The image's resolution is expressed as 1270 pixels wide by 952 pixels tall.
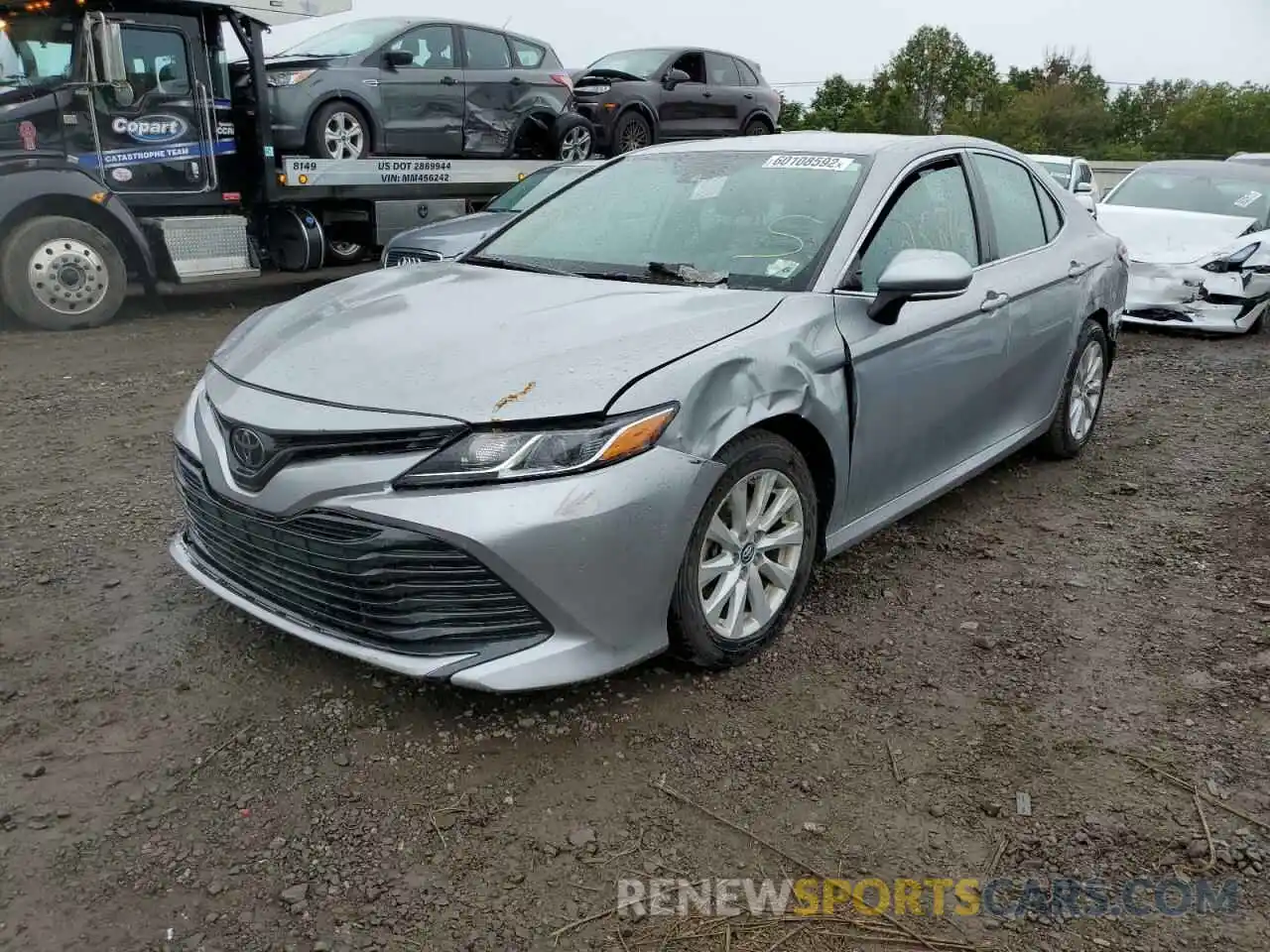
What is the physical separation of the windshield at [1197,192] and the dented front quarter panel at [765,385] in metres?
8.50

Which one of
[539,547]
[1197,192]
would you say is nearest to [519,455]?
[539,547]

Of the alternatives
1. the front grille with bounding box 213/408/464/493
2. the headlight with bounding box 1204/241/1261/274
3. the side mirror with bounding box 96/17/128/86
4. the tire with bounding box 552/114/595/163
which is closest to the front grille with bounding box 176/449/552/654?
the front grille with bounding box 213/408/464/493

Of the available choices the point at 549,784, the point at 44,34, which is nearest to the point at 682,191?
the point at 549,784

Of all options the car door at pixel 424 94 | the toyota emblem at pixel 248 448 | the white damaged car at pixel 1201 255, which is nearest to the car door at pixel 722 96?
the car door at pixel 424 94

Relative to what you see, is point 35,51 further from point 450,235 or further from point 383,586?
point 383,586

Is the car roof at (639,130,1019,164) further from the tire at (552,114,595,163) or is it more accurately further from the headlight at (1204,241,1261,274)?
the tire at (552,114,595,163)

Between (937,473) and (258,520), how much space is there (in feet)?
8.12

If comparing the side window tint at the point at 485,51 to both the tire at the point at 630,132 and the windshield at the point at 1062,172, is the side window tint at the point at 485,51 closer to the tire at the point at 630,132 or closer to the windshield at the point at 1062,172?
the tire at the point at 630,132

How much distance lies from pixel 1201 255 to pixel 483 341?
8.30 meters

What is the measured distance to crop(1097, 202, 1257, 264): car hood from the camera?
9.28 meters

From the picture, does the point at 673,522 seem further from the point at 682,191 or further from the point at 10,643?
the point at 10,643

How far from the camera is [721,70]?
14461 mm

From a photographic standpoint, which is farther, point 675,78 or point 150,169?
point 675,78

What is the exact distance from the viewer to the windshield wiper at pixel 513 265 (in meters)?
3.74
